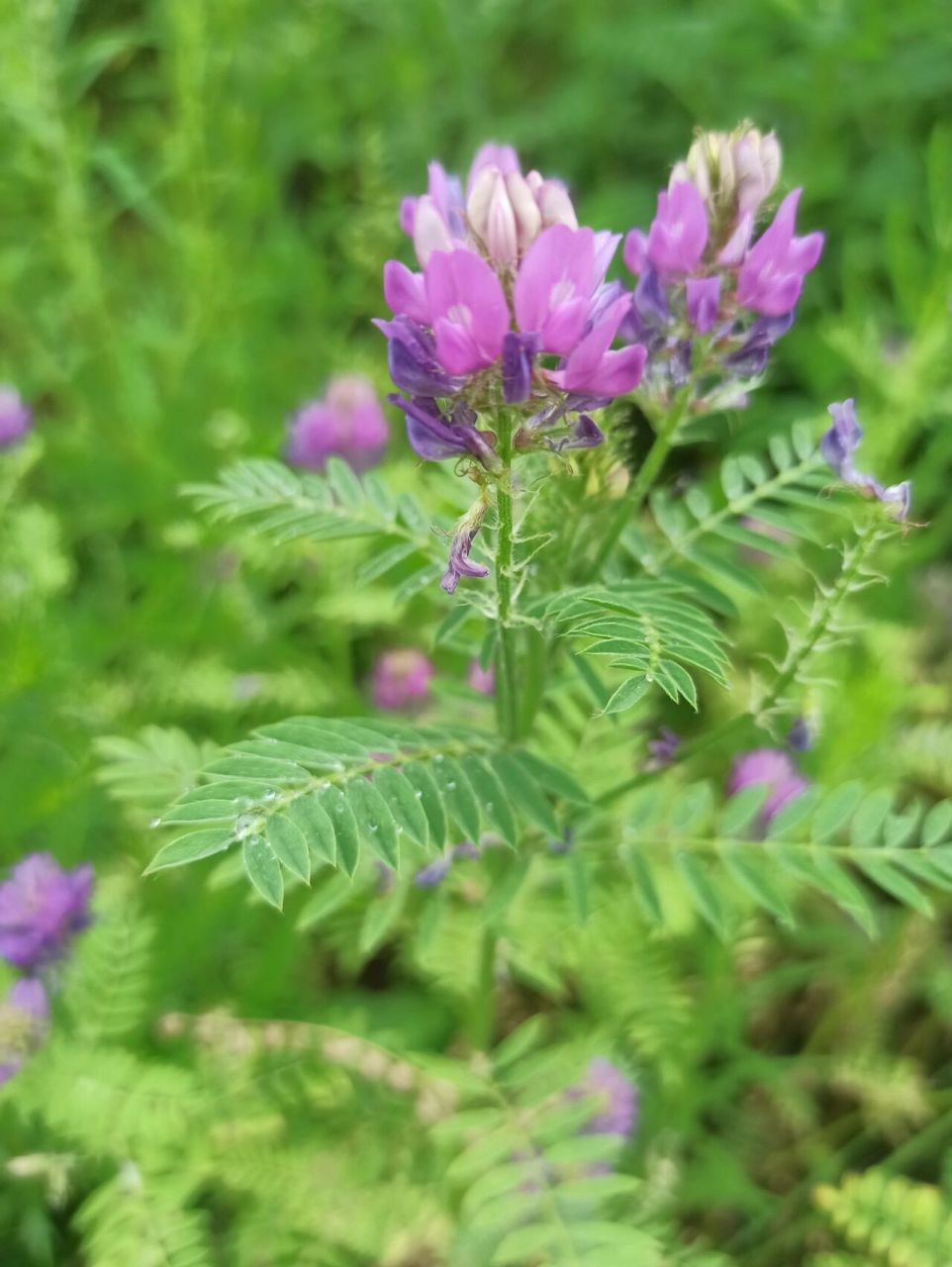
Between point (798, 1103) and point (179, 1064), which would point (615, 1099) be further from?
point (179, 1064)

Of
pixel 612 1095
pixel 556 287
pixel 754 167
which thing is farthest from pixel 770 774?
pixel 556 287

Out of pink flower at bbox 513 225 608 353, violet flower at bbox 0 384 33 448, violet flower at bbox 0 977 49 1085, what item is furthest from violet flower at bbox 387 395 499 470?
violet flower at bbox 0 384 33 448

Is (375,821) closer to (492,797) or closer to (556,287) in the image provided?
(492,797)

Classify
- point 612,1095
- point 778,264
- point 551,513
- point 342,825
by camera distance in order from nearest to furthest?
point 342,825
point 778,264
point 551,513
point 612,1095

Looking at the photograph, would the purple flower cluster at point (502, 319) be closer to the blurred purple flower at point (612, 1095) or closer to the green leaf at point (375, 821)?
the green leaf at point (375, 821)

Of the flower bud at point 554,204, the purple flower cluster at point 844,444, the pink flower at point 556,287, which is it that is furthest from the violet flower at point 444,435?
the purple flower cluster at point 844,444

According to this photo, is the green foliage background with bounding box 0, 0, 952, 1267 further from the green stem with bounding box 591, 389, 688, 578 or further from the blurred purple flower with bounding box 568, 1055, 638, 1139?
the green stem with bounding box 591, 389, 688, 578

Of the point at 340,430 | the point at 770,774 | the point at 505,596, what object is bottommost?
the point at 770,774

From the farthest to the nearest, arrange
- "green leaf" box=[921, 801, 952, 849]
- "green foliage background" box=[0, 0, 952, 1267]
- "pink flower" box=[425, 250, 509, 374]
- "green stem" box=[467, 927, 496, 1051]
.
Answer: "green foliage background" box=[0, 0, 952, 1267] → "green stem" box=[467, 927, 496, 1051] → "green leaf" box=[921, 801, 952, 849] → "pink flower" box=[425, 250, 509, 374]
